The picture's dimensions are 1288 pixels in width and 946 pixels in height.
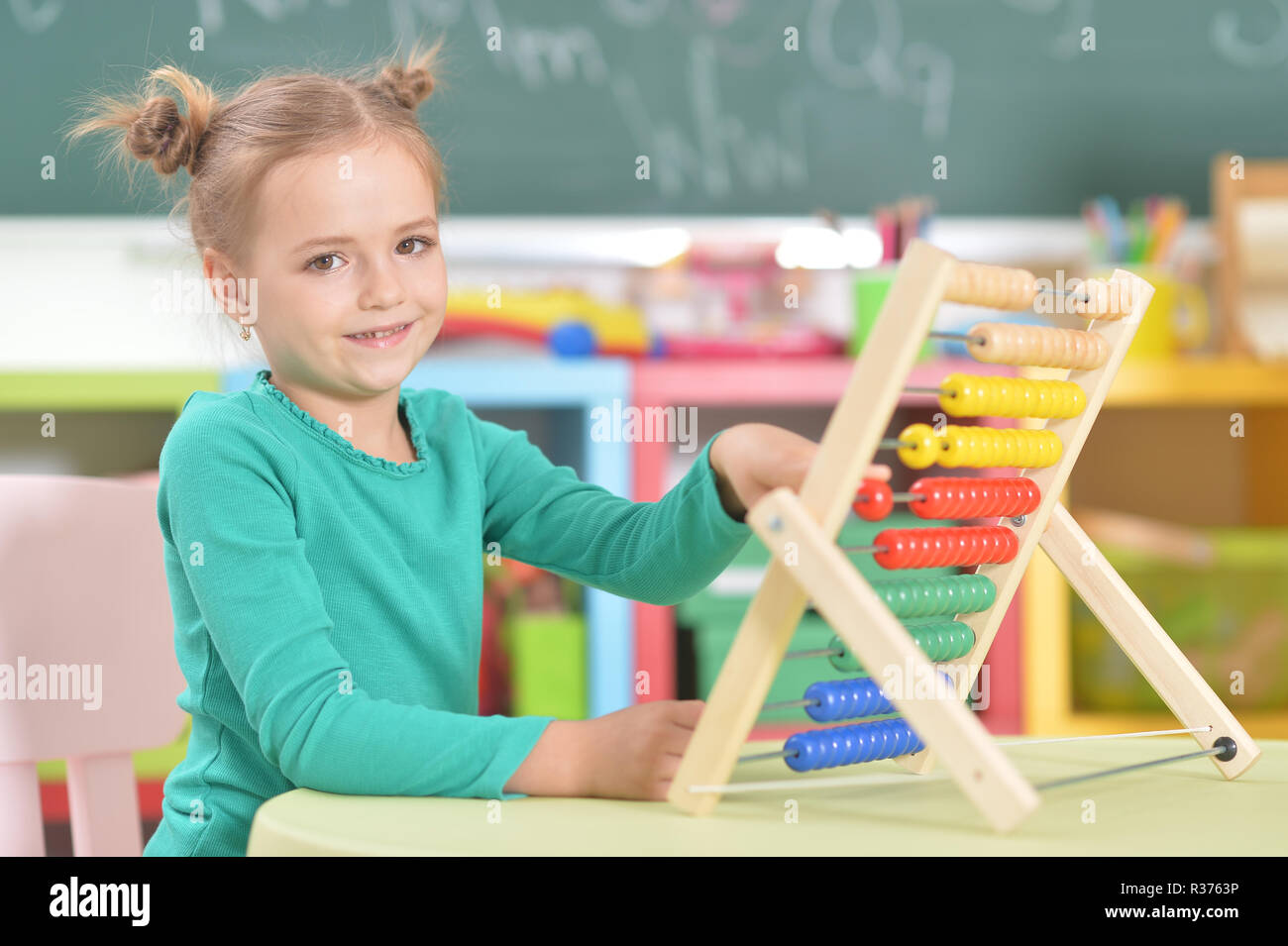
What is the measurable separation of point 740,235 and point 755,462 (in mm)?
1658

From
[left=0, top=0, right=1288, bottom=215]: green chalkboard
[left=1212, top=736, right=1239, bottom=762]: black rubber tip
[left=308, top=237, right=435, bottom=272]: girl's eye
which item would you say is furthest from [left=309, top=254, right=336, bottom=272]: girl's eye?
[left=0, top=0, right=1288, bottom=215]: green chalkboard

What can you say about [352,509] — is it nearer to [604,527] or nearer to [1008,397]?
[604,527]

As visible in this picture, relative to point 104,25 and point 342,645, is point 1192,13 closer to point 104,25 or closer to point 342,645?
point 104,25

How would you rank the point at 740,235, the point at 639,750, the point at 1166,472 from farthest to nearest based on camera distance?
the point at 1166,472, the point at 740,235, the point at 639,750

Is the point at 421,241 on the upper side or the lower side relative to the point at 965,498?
upper

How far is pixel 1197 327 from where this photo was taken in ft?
7.42

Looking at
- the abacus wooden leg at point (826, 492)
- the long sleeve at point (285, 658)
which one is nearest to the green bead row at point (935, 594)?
the abacus wooden leg at point (826, 492)

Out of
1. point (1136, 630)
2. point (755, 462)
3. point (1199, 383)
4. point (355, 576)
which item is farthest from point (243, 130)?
point (1199, 383)

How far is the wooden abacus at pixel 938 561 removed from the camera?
2.03 ft

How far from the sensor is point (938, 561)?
77 cm

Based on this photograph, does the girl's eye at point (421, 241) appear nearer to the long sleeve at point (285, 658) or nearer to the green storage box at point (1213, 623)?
the long sleeve at point (285, 658)

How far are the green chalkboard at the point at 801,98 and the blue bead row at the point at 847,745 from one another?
173 cm
